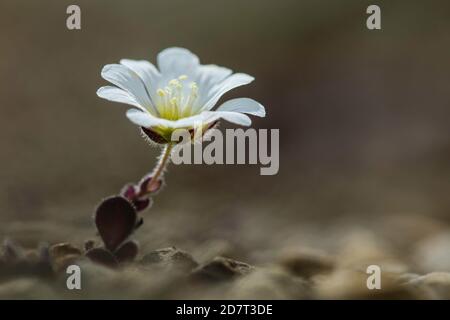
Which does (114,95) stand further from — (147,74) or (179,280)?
(179,280)

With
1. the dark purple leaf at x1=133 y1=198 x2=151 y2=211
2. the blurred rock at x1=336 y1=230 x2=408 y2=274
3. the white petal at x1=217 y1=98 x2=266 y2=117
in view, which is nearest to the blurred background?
the blurred rock at x1=336 y1=230 x2=408 y2=274

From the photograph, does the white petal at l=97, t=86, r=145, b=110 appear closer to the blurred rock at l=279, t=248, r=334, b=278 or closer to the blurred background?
the blurred background

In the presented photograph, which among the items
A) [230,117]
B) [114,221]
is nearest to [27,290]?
[114,221]

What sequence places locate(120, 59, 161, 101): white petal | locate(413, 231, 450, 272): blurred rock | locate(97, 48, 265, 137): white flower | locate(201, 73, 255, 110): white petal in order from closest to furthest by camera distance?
locate(97, 48, 265, 137): white flower, locate(201, 73, 255, 110): white petal, locate(120, 59, 161, 101): white petal, locate(413, 231, 450, 272): blurred rock

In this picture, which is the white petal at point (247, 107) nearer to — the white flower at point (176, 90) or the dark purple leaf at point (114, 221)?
the white flower at point (176, 90)

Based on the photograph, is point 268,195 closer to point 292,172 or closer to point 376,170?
point 292,172

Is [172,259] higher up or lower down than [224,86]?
lower down

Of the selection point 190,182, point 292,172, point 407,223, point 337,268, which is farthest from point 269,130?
point 337,268
